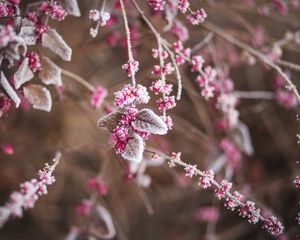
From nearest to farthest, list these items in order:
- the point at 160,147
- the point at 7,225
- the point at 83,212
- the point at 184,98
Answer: the point at 83,212 → the point at 160,147 → the point at 7,225 → the point at 184,98

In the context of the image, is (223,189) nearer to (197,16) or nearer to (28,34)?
(197,16)

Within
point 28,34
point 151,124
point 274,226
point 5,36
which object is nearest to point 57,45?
point 28,34

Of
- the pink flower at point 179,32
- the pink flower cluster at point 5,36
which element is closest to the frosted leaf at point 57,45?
the pink flower cluster at point 5,36

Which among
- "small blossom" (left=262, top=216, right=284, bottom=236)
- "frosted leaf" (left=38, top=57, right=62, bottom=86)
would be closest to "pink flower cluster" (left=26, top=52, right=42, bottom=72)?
"frosted leaf" (left=38, top=57, right=62, bottom=86)

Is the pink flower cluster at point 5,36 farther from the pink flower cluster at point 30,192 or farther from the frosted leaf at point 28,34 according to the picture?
the pink flower cluster at point 30,192

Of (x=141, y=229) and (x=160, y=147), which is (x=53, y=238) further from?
(x=160, y=147)

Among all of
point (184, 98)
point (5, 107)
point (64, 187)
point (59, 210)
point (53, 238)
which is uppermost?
point (184, 98)

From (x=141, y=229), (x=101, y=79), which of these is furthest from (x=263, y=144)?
(x=101, y=79)

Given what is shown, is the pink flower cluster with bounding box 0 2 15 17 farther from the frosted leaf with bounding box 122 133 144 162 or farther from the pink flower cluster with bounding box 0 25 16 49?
the frosted leaf with bounding box 122 133 144 162
